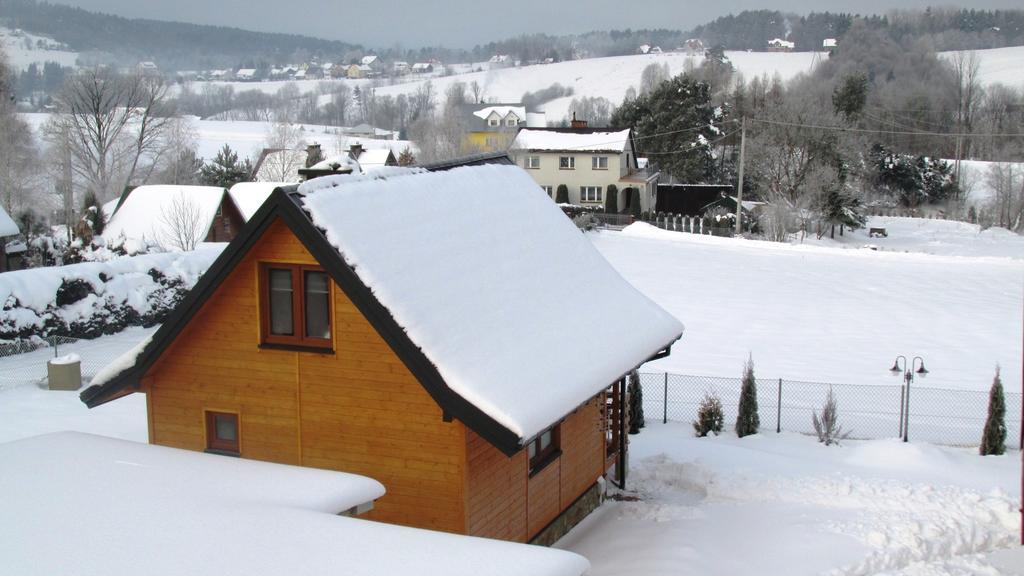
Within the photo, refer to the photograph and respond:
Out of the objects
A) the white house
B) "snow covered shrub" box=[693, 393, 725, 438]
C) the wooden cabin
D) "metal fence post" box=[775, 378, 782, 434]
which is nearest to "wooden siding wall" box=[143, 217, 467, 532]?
the wooden cabin

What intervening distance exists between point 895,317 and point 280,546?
25.8 meters

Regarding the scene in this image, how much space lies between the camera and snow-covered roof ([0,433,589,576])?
7117 millimetres

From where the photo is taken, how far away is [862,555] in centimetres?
1209

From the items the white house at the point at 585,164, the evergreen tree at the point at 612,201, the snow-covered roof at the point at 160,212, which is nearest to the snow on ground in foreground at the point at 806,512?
the snow-covered roof at the point at 160,212

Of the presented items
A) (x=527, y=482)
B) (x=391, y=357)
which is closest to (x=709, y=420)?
(x=527, y=482)

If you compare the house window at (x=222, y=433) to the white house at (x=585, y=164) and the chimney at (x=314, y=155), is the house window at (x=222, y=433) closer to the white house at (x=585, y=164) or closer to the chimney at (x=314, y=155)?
the chimney at (x=314, y=155)

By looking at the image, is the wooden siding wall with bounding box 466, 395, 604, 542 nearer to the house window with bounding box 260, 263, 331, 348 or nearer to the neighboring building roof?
the neighboring building roof

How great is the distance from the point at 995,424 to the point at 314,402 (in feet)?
43.3

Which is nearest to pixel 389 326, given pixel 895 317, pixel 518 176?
pixel 518 176

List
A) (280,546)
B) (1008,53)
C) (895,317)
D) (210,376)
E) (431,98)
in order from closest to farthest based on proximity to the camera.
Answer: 1. (280,546)
2. (210,376)
3. (895,317)
4. (1008,53)
5. (431,98)

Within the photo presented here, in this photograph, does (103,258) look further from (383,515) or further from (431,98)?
(431,98)

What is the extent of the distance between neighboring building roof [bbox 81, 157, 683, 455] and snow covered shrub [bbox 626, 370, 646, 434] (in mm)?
4855

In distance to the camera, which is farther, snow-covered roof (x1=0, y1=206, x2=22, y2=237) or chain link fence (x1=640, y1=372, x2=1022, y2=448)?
snow-covered roof (x1=0, y1=206, x2=22, y2=237)

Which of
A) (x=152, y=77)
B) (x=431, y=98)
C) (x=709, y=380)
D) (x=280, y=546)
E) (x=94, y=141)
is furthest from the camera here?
(x=431, y=98)
